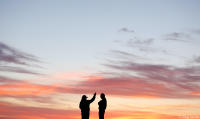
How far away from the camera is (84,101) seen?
1169 inches

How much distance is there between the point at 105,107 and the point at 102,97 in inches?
38.4

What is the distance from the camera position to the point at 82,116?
30.1 meters

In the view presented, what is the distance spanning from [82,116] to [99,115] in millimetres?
1650

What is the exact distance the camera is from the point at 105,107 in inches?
1207

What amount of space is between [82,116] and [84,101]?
4.57 ft

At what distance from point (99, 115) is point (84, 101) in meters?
2.19

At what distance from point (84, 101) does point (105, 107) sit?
213 cm

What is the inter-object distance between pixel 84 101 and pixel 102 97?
170 centimetres

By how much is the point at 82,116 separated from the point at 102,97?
7.74 feet

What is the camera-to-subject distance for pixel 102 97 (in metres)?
30.4

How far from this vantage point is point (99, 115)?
3084 centimetres
